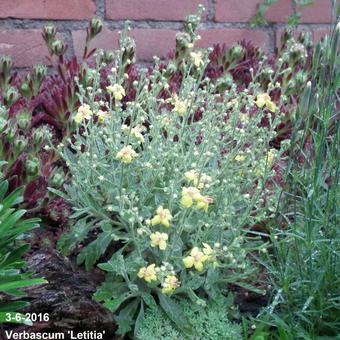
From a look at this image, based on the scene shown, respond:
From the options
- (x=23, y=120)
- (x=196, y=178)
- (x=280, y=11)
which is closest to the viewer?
(x=196, y=178)


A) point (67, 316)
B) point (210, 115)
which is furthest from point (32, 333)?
point (210, 115)

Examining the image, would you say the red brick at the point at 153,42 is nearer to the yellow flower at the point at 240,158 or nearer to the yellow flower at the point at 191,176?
the yellow flower at the point at 240,158

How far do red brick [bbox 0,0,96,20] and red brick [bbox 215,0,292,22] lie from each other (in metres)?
0.64

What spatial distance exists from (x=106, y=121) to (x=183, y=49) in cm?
77

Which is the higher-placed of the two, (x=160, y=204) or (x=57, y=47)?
(x=57, y=47)

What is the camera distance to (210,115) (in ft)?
6.64

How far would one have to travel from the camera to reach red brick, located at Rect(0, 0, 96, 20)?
274 centimetres

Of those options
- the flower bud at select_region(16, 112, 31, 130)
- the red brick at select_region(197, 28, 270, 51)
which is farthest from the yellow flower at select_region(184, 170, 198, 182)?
the red brick at select_region(197, 28, 270, 51)

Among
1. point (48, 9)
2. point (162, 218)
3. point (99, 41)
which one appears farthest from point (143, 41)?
point (162, 218)

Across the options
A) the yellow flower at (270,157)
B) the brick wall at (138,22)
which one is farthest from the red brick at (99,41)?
the yellow flower at (270,157)

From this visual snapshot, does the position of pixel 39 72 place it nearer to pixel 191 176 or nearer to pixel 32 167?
pixel 32 167

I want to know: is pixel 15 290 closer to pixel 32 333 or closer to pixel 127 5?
pixel 32 333

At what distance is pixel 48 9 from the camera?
282 centimetres

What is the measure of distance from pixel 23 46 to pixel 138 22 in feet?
1.74
